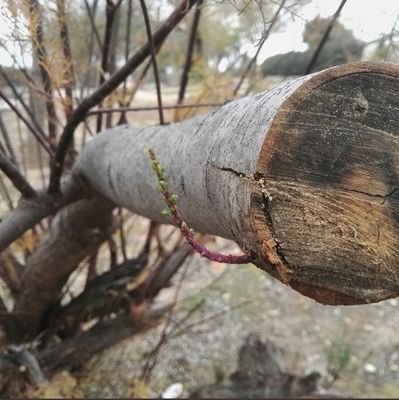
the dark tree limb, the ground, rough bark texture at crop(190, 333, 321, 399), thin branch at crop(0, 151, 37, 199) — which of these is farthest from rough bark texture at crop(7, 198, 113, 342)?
rough bark texture at crop(190, 333, 321, 399)

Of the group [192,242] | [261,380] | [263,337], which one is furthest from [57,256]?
[263,337]

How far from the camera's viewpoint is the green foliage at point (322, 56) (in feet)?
6.59

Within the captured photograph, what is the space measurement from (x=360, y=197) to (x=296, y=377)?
1.82 meters

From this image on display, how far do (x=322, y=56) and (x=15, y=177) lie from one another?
1856 mm

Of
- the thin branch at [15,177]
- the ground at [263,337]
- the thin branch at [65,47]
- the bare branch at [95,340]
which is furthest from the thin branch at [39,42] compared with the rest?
the ground at [263,337]

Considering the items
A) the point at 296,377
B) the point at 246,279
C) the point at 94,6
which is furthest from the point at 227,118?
A: the point at 246,279

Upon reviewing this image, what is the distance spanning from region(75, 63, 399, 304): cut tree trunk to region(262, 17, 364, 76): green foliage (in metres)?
1.22

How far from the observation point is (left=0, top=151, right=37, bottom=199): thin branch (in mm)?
1215

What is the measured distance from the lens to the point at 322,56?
2.61 m

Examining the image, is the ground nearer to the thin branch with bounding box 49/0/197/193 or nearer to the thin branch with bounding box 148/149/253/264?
the thin branch with bounding box 49/0/197/193

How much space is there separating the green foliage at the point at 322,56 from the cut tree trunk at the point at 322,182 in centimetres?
122

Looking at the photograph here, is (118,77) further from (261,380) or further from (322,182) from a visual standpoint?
(261,380)

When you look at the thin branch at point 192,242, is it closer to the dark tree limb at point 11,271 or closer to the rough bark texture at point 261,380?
the dark tree limb at point 11,271

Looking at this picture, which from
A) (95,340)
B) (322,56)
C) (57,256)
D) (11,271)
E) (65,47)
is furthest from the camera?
(322,56)
